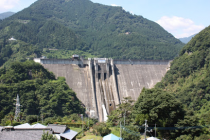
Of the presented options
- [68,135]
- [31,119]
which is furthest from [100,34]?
[68,135]

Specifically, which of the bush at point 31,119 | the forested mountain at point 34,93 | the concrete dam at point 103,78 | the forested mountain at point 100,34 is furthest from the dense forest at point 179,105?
the forested mountain at point 100,34

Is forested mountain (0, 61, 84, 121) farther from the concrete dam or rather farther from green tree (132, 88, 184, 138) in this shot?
green tree (132, 88, 184, 138)

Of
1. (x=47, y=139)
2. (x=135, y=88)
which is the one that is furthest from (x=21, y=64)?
(x=47, y=139)

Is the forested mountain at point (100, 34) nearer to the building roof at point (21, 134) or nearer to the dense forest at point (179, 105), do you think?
the dense forest at point (179, 105)

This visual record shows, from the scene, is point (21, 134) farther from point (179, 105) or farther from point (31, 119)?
point (179, 105)

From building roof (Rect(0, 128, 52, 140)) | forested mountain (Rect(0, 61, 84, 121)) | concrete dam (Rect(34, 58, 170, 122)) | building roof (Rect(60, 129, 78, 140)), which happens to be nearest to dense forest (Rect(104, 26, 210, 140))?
concrete dam (Rect(34, 58, 170, 122))

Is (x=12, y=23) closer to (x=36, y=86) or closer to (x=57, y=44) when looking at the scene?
(x=57, y=44)

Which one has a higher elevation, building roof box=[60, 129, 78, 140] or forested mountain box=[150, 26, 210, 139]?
forested mountain box=[150, 26, 210, 139]
